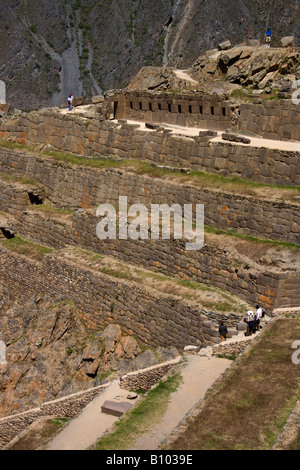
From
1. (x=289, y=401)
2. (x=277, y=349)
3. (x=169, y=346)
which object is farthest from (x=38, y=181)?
(x=289, y=401)

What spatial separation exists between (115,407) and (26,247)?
37.8ft

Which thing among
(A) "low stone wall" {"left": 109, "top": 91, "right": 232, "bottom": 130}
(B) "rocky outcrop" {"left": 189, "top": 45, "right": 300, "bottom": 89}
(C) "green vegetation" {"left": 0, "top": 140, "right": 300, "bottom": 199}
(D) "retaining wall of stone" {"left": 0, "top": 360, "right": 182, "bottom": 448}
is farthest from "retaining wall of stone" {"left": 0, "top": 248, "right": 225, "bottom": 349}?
(B) "rocky outcrop" {"left": 189, "top": 45, "right": 300, "bottom": 89}

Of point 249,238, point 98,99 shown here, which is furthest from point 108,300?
point 98,99

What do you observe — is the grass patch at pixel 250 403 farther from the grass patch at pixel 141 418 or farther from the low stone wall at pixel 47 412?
the low stone wall at pixel 47 412

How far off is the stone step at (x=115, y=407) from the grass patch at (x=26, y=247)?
9858mm

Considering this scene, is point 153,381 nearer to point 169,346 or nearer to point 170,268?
point 169,346

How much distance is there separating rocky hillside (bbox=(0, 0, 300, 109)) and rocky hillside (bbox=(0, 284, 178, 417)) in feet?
181

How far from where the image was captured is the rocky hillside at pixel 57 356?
851 inches

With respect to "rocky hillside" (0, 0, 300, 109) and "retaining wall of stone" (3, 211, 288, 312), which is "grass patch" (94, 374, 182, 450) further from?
"rocky hillside" (0, 0, 300, 109)

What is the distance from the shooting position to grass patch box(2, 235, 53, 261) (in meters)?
26.8

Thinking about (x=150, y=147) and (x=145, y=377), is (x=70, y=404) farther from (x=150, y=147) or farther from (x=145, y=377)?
(x=150, y=147)

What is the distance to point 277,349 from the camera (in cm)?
1723

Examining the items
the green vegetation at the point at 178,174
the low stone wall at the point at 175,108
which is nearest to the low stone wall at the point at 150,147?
the green vegetation at the point at 178,174
